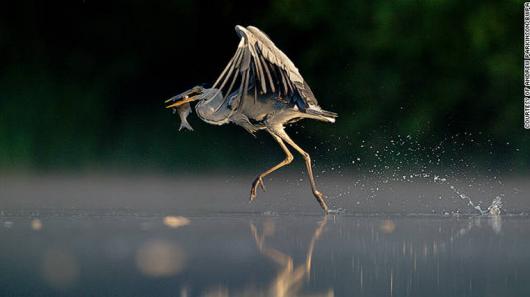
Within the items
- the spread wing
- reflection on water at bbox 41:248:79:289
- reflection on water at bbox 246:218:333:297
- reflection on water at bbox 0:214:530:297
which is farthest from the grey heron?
reflection on water at bbox 41:248:79:289

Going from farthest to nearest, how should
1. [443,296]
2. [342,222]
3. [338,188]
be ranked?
[338,188], [342,222], [443,296]

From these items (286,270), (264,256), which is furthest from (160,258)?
(286,270)

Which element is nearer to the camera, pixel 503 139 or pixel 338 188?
pixel 338 188

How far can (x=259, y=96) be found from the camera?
7.31 meters

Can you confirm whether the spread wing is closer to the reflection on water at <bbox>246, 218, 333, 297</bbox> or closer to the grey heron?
the grey heron

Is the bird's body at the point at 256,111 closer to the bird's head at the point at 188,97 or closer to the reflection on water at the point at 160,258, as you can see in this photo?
Answer: the bird's head at the point at 188,97

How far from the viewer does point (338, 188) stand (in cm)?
920

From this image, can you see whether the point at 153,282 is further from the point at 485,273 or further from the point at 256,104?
the point at 256,104

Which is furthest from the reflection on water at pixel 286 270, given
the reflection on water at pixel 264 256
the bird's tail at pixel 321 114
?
the bird's tail at pixel 321 114

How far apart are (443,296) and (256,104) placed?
341 cm

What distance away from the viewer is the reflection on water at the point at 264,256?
4.31 metres

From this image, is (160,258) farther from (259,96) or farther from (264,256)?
(259,96)

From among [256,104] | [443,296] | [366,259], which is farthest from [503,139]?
[443,296]

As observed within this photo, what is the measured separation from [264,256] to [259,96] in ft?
7.49
